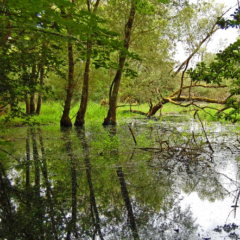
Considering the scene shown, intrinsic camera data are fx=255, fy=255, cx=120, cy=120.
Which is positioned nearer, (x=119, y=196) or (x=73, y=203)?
(x=73, y=203)

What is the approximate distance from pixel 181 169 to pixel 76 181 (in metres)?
1.78

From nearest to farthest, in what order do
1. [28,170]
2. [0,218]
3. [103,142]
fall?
[0,218] → [28,170] → [103,142]

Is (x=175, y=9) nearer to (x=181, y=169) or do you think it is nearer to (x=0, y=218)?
(x=181, y=169)

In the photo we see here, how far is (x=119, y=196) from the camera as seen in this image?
3082 millimetres

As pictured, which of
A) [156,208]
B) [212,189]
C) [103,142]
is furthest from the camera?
[103,142]

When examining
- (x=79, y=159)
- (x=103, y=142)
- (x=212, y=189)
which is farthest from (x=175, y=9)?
(x=212, y=189)

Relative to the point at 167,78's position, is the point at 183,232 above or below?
below

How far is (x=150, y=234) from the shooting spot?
2.24m

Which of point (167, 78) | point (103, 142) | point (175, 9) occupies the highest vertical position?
point (175, 9)

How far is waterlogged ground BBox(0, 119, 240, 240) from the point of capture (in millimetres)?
2312

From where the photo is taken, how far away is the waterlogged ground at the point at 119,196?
231cm

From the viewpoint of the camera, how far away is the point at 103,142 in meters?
6.98

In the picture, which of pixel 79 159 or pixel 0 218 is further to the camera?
pixel 79 159

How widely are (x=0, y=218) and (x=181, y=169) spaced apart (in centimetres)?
284
